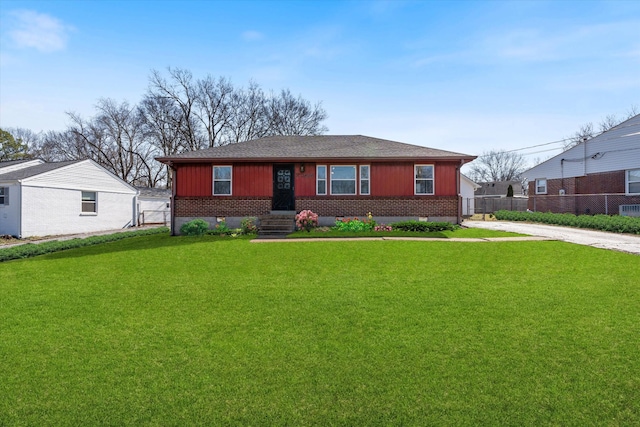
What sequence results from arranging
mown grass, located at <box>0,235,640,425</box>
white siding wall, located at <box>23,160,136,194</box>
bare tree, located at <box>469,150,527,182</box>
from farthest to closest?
bare tree, located at <box>469,150,527,182</box> → white siding wall, located at <box>23,160,136,194</box> → mown grass, located at <box>0,235,640,425</box>

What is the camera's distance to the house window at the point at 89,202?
62.9 feet

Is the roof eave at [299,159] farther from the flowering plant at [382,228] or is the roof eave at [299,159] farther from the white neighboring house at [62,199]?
the white neighboring house at [62,199]

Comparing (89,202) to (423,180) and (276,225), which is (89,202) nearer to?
(276,225)

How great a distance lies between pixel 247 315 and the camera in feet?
13.7

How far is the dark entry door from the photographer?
14.7 meters

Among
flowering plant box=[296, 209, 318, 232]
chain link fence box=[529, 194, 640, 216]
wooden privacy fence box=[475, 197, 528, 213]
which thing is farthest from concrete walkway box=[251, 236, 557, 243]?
wooden privacy fence box=[475, 197, 528, 213]

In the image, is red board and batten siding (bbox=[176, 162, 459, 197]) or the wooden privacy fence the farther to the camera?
the wooden privacy fence

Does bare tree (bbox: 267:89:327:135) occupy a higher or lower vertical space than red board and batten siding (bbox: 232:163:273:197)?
higher

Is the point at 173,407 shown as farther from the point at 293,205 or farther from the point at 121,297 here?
the point at 293,205

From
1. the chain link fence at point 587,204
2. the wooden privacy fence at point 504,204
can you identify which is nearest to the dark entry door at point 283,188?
the chain link fence at point 587,204

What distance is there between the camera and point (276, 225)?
1346 cm

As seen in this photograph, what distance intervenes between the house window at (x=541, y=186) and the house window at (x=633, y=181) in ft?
18.4

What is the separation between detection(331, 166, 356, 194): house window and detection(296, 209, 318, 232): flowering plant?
5.73 feet

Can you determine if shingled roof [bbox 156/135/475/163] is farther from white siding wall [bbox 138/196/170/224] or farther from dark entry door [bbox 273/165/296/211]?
white siding wall [bbox 138/196/170/224]
